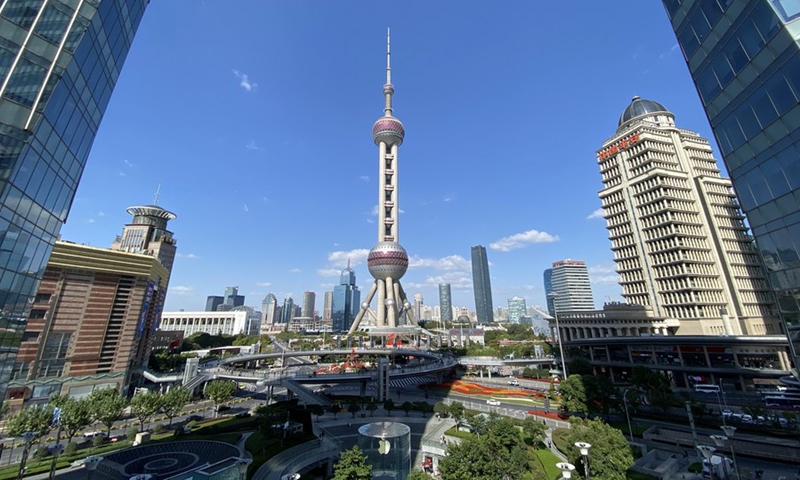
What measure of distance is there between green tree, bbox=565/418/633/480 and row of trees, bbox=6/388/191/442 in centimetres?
4656

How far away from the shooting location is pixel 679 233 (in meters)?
76.2

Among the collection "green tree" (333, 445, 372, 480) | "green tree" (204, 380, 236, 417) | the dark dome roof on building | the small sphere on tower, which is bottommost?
"green tree" (333, 445, 372, 480)

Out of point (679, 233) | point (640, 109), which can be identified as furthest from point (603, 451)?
point (640, 109)

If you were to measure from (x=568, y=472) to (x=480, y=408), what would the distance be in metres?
32.0

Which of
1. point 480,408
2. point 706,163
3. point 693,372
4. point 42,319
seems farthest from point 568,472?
point 706,163

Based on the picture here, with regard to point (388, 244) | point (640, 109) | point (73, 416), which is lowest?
point (73, 416)

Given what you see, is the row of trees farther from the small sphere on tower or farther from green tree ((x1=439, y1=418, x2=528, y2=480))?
the small sphere on tower

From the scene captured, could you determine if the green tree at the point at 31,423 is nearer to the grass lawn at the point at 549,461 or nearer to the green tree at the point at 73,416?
the green tree at the point at 73,416

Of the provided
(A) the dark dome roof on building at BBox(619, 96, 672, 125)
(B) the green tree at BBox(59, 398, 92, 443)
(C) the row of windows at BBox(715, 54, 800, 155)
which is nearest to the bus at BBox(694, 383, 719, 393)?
(C) the row of windows at BBox(715, 54, 800, 155)

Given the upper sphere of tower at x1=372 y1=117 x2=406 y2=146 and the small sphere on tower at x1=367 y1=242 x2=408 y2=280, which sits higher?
the upper sphere of tower at x1=372 y1=117 x2=406 y2=146

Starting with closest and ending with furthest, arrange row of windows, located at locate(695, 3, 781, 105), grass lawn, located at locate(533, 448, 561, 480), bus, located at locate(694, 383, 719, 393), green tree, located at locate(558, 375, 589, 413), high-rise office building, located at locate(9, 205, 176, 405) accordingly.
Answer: row of windows, located at locate(695, 3, 781, 105) < grass lawn, located at locate(533, 448, 561, 480) < green tree, located at locate(558, 375, 589, 413) < high-rise office building, located at locate(9, 205, 176, 405) < bus, located at locate(694, 383, 719, 393)

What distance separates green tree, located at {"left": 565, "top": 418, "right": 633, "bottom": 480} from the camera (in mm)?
22500

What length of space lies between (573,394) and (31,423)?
195 feet

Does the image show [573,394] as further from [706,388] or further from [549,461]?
[706,388]
